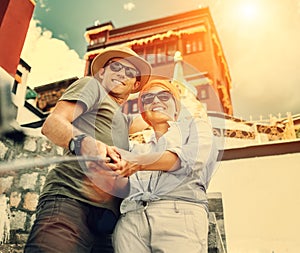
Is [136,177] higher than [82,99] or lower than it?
lower

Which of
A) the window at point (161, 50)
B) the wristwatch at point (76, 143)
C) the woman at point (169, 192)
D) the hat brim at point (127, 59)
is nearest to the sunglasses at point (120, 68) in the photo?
the hat brim at point (127, 59)

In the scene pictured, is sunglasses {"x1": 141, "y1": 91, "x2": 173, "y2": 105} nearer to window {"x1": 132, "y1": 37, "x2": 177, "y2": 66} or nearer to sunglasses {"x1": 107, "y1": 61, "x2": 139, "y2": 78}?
sunglasses {"x1": 107, "y1": 61, "x2": 139, "y2": 78}

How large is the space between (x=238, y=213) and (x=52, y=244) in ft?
6.04

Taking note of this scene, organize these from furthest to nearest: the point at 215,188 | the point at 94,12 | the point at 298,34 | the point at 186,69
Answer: the point at 186,69, the point at 94,12, the point at 298,34, the point at 215,188

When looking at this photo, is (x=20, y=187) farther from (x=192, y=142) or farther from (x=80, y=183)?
(x=192, y=142)

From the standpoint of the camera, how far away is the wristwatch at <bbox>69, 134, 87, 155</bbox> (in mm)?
906

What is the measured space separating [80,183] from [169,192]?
25 cm

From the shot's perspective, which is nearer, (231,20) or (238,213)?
(238,213)

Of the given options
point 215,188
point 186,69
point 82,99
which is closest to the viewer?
point 82,99

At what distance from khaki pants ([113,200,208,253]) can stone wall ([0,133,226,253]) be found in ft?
1.48

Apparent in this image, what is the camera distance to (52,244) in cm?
85

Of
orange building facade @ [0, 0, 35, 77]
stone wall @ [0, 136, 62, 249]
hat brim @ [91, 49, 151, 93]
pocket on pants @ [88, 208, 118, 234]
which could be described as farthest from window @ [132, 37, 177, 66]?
pocket on pants @ [88, 208, 118, 234]

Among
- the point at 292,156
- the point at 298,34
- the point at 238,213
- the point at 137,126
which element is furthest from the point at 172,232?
the point at 298,34

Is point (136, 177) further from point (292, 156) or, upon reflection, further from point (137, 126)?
point (292, 156)
